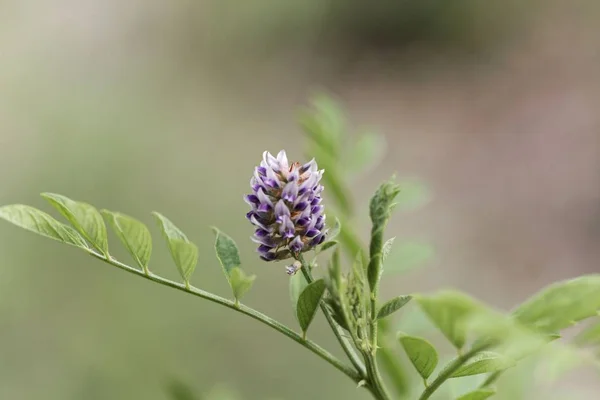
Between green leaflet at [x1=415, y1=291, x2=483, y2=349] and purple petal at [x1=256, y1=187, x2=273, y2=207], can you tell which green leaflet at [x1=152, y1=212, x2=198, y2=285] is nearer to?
purple petal at [x1=256, y1=187, x2=273, y2=207]

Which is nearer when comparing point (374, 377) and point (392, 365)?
point (374, 377)

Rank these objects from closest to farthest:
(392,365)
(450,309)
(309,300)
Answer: (450,309) → (309,300) → (392,365)

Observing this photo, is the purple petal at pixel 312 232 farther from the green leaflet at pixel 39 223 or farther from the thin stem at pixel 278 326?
the green leaflet at pixel 39 223

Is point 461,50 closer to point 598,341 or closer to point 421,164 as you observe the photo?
point 421,164

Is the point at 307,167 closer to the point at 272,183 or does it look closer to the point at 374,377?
the point at 272,183

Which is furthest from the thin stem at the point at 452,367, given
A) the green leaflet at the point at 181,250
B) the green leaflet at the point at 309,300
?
the green leaflet at the point at 181,250

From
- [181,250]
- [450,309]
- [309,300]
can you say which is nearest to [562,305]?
[450,309]
